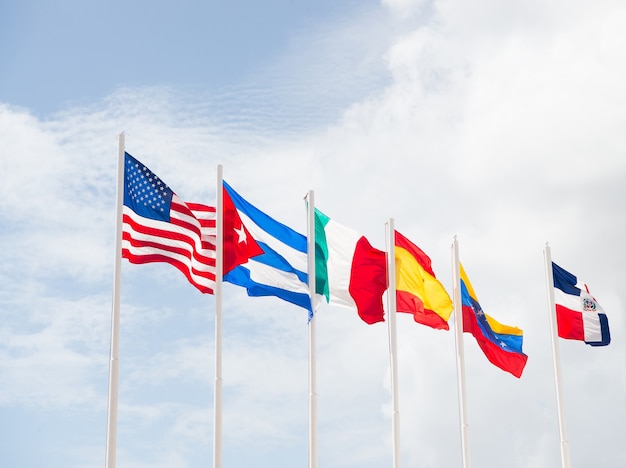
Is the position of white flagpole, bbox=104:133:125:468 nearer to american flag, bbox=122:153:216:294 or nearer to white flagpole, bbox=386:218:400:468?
american flag, bbox=122:153:216:294

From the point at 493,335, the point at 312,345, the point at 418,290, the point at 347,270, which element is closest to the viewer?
the point at 312,345

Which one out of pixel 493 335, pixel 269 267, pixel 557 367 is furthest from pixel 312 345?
pixel 557 367

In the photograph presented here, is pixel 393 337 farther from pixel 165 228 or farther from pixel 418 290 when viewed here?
pixel 165 228

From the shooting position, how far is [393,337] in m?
31.8

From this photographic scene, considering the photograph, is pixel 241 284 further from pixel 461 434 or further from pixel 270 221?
pixel 461 434

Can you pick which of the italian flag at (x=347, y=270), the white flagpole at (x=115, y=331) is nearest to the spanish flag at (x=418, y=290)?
the italian flag at (x=347, y=270)

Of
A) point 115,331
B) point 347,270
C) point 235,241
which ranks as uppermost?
point 235,241

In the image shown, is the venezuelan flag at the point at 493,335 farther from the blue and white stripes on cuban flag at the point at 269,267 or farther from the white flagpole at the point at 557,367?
the blue and white stripes on cuban flag at the point at 269,267

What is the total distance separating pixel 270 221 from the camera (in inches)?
1181

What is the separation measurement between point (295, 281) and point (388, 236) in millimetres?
4196

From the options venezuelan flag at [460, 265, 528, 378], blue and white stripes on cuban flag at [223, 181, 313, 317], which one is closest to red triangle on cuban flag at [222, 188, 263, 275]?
blue and white stripes on cuban flag at [223, 181, 313, 317]

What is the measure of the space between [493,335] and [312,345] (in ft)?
26.1

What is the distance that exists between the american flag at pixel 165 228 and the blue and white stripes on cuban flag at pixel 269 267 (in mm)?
1047

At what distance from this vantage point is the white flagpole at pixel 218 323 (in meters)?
26.8
